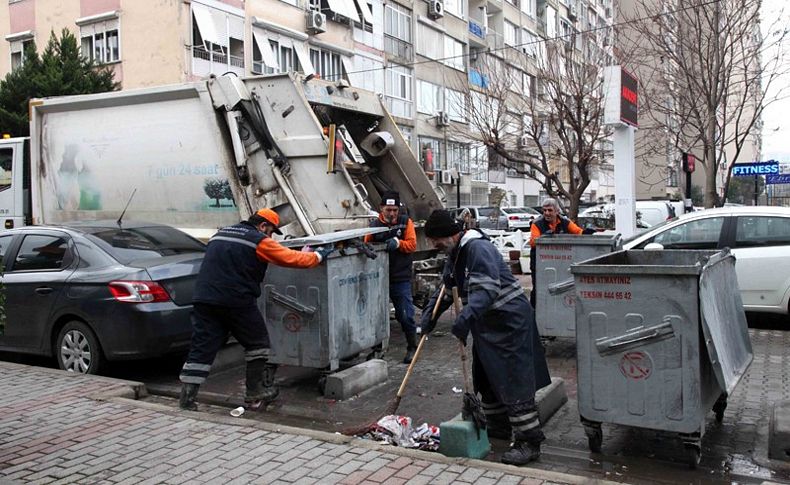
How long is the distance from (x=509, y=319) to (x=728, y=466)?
160 centimetres

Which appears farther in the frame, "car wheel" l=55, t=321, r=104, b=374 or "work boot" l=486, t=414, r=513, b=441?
"car wheel" l=55, t=321, r=104, b=374

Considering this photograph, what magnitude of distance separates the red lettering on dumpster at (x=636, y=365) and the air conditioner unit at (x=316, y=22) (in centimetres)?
2311

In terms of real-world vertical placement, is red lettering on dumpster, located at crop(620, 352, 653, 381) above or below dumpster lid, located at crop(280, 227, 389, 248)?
below

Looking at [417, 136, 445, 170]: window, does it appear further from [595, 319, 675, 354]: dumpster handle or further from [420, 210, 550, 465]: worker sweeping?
[595, 319, 675, 354]: dumpster handle

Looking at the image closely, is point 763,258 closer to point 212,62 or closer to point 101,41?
point 212,62

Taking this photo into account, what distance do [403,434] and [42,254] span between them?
4.38 metres

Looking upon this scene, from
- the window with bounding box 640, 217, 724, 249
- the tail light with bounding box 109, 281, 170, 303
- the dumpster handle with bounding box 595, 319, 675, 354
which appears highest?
the window with bounding box 640, 217, 724, 249

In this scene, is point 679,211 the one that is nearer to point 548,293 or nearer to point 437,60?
point 548,293

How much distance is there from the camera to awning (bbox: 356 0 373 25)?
2838 centimetres

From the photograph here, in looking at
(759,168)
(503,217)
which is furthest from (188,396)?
(503,217)

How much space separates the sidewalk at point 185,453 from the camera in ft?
12.7

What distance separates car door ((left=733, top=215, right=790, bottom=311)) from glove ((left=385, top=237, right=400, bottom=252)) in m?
4.39

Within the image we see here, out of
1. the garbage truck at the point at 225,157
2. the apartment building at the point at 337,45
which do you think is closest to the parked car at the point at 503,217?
the apartment building at the point at 337,45

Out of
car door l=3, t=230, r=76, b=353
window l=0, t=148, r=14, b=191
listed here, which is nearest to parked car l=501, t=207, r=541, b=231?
window l=0, t=148, r=14, b=191
